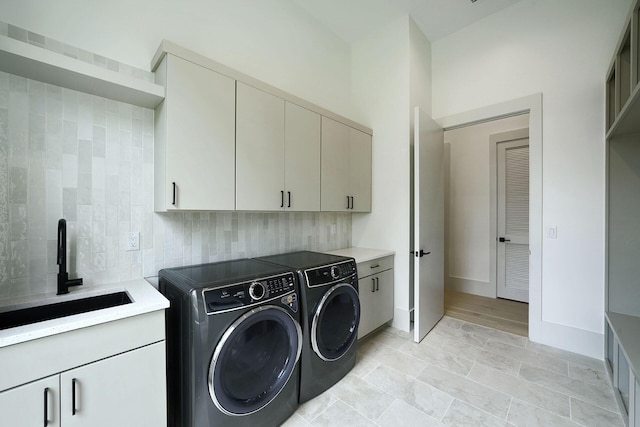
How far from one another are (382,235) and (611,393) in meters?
2.01

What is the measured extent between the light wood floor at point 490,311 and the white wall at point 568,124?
43 centimetres

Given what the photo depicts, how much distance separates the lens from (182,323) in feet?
4.28

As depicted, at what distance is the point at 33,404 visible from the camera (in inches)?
36.7

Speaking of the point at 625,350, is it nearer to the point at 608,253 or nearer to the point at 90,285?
the point at 608,253

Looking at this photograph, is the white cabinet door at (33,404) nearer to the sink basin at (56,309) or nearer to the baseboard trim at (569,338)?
the sink basin at (56,309)

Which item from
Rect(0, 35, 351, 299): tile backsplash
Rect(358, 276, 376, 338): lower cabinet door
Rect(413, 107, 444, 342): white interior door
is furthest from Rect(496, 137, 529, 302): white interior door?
Rect(0, 35, 351, 299): tile backsplash

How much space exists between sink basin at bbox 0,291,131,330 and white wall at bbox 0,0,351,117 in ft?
4.65

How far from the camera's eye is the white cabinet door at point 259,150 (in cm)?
181

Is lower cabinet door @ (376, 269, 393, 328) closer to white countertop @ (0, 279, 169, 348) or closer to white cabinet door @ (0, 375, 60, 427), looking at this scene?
white countertop @ (0, 279, 169, 348)

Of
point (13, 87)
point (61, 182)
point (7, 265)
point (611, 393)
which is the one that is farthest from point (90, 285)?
point (611, 393)

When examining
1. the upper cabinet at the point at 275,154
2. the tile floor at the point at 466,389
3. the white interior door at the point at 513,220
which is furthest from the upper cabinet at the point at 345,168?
the white interior door at the point at 513,220

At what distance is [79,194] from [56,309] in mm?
615

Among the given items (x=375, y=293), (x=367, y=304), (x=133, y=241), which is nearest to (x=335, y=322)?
(x=367, y=304)

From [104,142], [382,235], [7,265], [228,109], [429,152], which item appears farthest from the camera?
[382,235]
